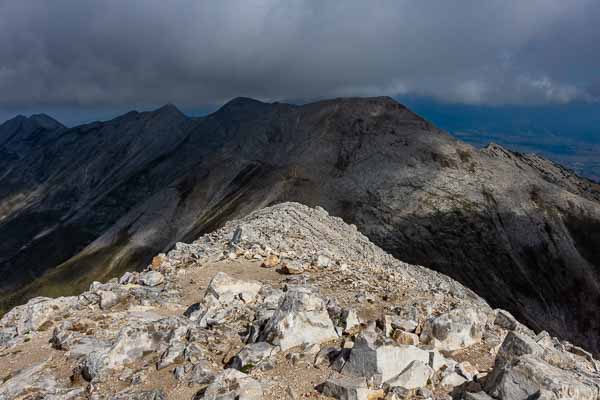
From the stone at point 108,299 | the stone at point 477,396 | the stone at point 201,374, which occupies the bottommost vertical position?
the stone at point 108,299

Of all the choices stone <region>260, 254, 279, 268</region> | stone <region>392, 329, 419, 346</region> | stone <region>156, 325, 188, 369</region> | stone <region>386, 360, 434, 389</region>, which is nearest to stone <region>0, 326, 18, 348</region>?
stone <region>156, 325, 188, 369</region>

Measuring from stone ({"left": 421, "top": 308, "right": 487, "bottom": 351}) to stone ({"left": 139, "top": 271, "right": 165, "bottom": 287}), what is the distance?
1413 centimetres

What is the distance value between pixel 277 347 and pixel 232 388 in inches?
88.3

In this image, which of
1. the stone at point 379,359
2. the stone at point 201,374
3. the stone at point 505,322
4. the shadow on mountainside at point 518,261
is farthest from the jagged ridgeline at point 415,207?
the stone at point 201,374

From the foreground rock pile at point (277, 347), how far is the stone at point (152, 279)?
9 cm

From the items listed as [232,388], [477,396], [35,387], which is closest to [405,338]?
[477,396]

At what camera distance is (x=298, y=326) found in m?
14.1

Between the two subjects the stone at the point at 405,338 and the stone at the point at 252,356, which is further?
the stone at the point at 405,338

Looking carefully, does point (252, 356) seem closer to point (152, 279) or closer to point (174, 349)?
point (174, 349)

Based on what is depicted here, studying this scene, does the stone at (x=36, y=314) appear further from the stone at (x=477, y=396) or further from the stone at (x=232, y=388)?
the stone at (x=477, y=396)

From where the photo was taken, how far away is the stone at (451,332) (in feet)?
45.9

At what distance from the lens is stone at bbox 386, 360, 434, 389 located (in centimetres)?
1143

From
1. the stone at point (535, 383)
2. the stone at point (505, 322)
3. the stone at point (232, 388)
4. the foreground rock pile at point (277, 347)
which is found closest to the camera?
the stone at point (535, 383)

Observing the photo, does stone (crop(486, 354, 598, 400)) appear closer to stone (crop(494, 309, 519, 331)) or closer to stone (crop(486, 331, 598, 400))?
stone (crop(486, 331, 598, 400))
